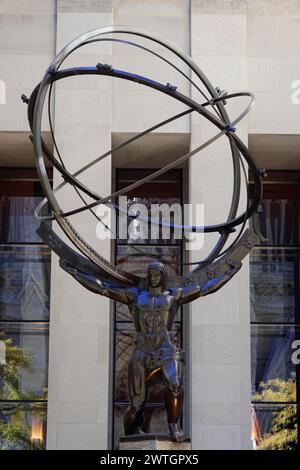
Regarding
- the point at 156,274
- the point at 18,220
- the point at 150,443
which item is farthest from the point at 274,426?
the point at 150,443

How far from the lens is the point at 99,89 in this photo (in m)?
18.9

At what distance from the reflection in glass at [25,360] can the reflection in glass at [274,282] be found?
4151 millimetres

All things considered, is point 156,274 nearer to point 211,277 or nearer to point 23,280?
point 211,277

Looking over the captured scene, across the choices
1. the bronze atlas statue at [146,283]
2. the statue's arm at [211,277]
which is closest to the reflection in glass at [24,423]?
the bronze atlas statue at [146,283]

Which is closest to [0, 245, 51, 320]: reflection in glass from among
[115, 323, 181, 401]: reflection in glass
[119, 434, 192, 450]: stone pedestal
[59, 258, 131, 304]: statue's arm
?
[115, 323, 181, 401]: reflection in glass

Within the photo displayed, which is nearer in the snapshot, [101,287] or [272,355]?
[101,287]

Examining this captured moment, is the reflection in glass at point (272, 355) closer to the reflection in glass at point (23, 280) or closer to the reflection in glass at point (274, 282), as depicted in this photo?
the reflection in glass at point (274, 282)

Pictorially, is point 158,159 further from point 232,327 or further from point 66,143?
point 232,327

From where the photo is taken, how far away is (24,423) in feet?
66.3

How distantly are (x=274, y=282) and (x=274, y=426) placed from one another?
2.83 metres

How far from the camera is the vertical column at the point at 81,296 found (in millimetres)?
17828

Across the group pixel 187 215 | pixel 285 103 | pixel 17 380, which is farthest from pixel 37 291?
pixel 285 103

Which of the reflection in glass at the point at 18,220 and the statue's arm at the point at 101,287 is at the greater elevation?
the reflection in glass at the point at 18,220

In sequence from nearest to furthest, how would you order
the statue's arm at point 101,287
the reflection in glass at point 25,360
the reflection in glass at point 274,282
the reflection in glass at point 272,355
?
the statue's arm at point 101,287 → the reflection in glass at point 25,360 → the reflection in glass at point 272,355 → the reflection in glass at point 274,282
